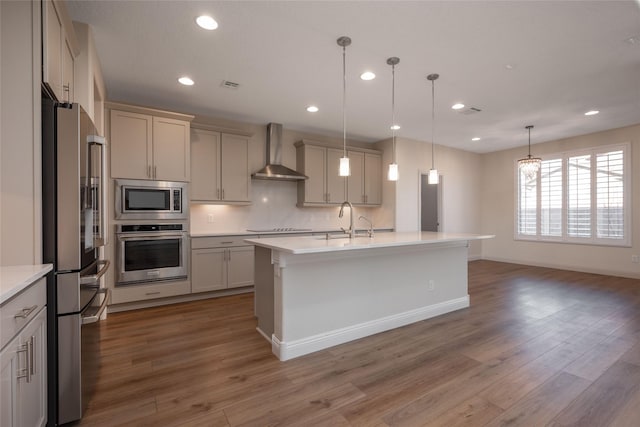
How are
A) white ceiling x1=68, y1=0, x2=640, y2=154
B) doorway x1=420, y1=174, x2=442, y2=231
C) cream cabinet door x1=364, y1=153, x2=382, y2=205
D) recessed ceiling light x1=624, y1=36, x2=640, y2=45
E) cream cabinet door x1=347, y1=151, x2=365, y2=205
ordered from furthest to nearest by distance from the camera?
doorway x1=420, y1=174, x2=442, y2=231
cream cabinet door x1=364, y1=153, x2=382, y2=205
cream cabinet door x1=347, y1=151, x2=365, y2=205
recessed ceiling light x1=624, y1=36, x2=640, y2=45
white ceiling x1=68, y1=0, x2=640, y2=154

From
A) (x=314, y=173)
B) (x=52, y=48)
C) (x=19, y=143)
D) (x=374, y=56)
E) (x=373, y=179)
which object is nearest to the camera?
(x=19, y=143)

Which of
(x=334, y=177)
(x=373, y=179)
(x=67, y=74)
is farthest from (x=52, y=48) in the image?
(x=373, y=179)

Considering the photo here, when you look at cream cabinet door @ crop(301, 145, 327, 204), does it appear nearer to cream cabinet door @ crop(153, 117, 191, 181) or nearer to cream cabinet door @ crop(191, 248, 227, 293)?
cream cabinet door @ crop(191, 248, 227, 293)

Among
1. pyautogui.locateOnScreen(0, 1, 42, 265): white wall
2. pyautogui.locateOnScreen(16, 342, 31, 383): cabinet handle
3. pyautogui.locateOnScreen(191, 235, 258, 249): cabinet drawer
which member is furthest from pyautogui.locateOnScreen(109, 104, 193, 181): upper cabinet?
pyautogui.locateOnScreen(16, 342, 31, 383): cabinet handle

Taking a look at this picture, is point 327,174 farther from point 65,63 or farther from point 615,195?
point 615,195

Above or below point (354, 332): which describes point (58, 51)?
above

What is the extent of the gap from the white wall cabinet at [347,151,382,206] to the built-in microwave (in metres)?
2.99

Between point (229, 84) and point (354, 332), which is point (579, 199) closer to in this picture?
point (354, 332)

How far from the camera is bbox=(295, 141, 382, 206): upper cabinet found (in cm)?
533

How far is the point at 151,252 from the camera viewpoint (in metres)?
3.78

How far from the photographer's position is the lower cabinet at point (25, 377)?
3.80ft

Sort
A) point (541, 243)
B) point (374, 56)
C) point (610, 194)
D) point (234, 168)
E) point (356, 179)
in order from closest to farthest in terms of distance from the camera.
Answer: point (374, 56) < point (234, 168) < point (610, 194) < point (356, 179) < point (541, 243)

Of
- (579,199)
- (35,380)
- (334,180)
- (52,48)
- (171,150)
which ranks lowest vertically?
(35,380)

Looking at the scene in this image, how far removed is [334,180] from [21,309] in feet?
15.4
